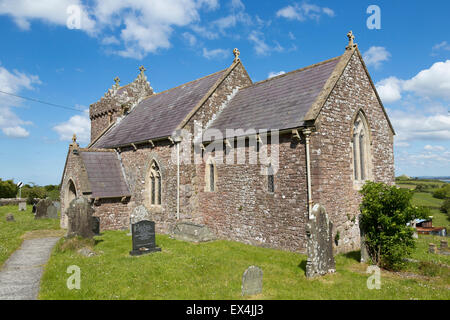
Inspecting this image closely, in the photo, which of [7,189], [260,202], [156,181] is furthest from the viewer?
[7,189]

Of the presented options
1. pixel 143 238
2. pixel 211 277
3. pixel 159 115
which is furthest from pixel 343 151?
pixel 159 115

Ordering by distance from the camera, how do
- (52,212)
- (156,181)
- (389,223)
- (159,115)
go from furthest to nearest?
(52,212), (159,115), (156,181), (389,223)

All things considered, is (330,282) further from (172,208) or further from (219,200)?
(172,208)

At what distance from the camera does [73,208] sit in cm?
1271

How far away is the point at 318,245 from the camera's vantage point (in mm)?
8781

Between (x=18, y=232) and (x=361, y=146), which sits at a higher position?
(x=361, y=146)

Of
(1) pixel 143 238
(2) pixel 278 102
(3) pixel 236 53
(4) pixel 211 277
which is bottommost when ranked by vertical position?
(4) pixel 211 277

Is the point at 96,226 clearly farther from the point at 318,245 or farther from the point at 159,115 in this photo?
the point at 318,245

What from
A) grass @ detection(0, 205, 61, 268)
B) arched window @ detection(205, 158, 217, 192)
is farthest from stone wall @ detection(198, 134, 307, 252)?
grass @ detection(0, 205, 61, 268)

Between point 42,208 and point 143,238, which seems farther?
point 42,208

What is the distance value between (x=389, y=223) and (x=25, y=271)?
11.9m
